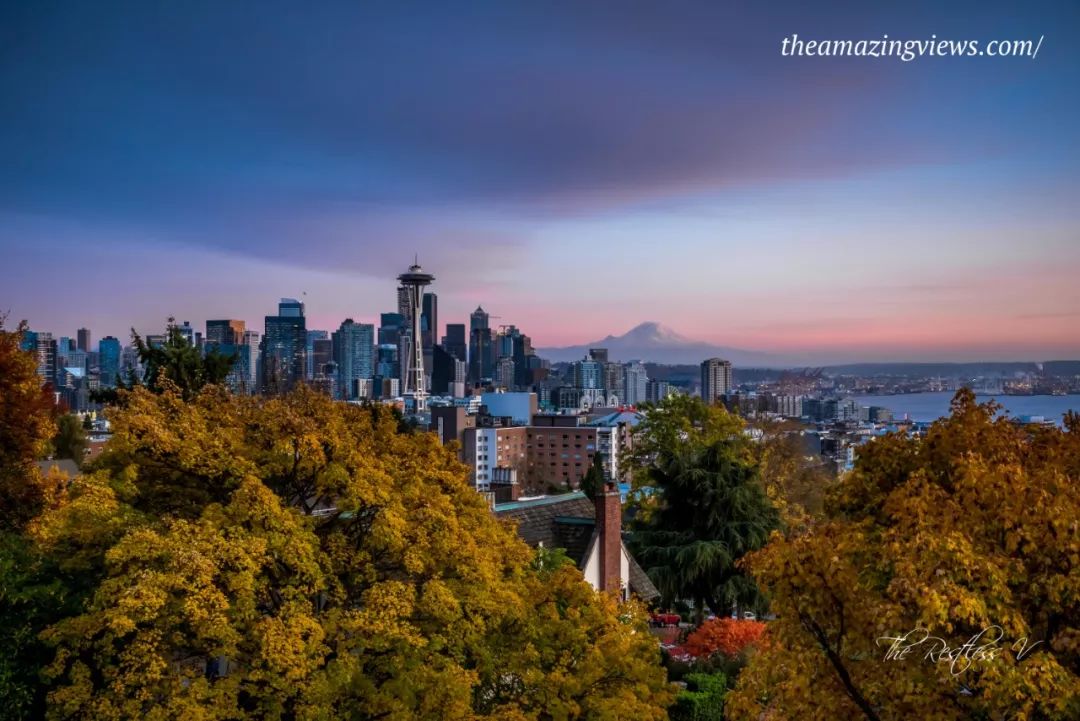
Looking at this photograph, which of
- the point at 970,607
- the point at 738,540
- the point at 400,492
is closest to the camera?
the point at 970,607

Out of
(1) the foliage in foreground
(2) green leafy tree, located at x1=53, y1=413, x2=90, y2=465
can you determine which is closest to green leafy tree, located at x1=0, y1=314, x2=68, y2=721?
(1) the foliage in foreground

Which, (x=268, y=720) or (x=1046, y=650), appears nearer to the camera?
(x=1046, y=650)

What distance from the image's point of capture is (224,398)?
61.7ft

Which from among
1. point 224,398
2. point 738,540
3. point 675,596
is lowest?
point 675,596

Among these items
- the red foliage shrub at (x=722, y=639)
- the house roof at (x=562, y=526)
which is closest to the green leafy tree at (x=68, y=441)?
the house roof at (x=562, y=526)

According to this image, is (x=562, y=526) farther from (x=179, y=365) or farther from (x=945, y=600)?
(x=945, y=600)

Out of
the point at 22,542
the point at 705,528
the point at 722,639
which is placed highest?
the point at 22,542

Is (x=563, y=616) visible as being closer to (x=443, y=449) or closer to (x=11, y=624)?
(x=443, y=449)

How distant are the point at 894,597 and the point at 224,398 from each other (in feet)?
44.7

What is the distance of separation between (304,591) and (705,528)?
23.6 metres

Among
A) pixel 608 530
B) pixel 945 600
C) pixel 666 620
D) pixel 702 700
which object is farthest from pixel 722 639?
pixel 945 600

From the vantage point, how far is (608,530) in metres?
28.4

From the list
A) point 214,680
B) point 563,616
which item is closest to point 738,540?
point 563,616

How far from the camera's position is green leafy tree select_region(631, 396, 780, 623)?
1336 inches
